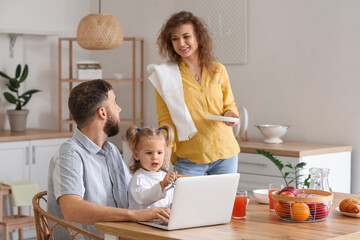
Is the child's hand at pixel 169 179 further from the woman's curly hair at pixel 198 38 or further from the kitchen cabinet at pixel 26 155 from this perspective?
the kitchen cabinet at pixel 26 155

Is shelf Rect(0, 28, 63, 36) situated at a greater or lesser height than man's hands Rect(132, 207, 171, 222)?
greater

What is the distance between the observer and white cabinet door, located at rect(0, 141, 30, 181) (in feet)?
14.1

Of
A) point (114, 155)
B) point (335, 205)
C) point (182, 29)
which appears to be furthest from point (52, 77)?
point (335, 205)

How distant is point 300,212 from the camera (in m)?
1.85

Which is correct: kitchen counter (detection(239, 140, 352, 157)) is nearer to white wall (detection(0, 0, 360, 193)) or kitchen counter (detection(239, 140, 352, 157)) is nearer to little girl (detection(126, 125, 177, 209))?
white wall (detection(0, 0, 360, 193))

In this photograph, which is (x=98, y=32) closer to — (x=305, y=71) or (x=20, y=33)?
(x=20, y=33)

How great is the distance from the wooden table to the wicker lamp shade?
2.90m

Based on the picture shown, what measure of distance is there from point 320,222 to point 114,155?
786 millimetres

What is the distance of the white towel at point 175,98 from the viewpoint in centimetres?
295

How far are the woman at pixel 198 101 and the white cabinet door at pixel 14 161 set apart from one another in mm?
1734

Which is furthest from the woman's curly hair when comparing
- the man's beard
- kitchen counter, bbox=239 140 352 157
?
the man's beard

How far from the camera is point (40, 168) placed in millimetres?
4555

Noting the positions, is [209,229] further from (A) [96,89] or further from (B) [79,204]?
(A) [96,89]

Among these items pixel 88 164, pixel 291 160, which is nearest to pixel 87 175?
pixel 88 164
